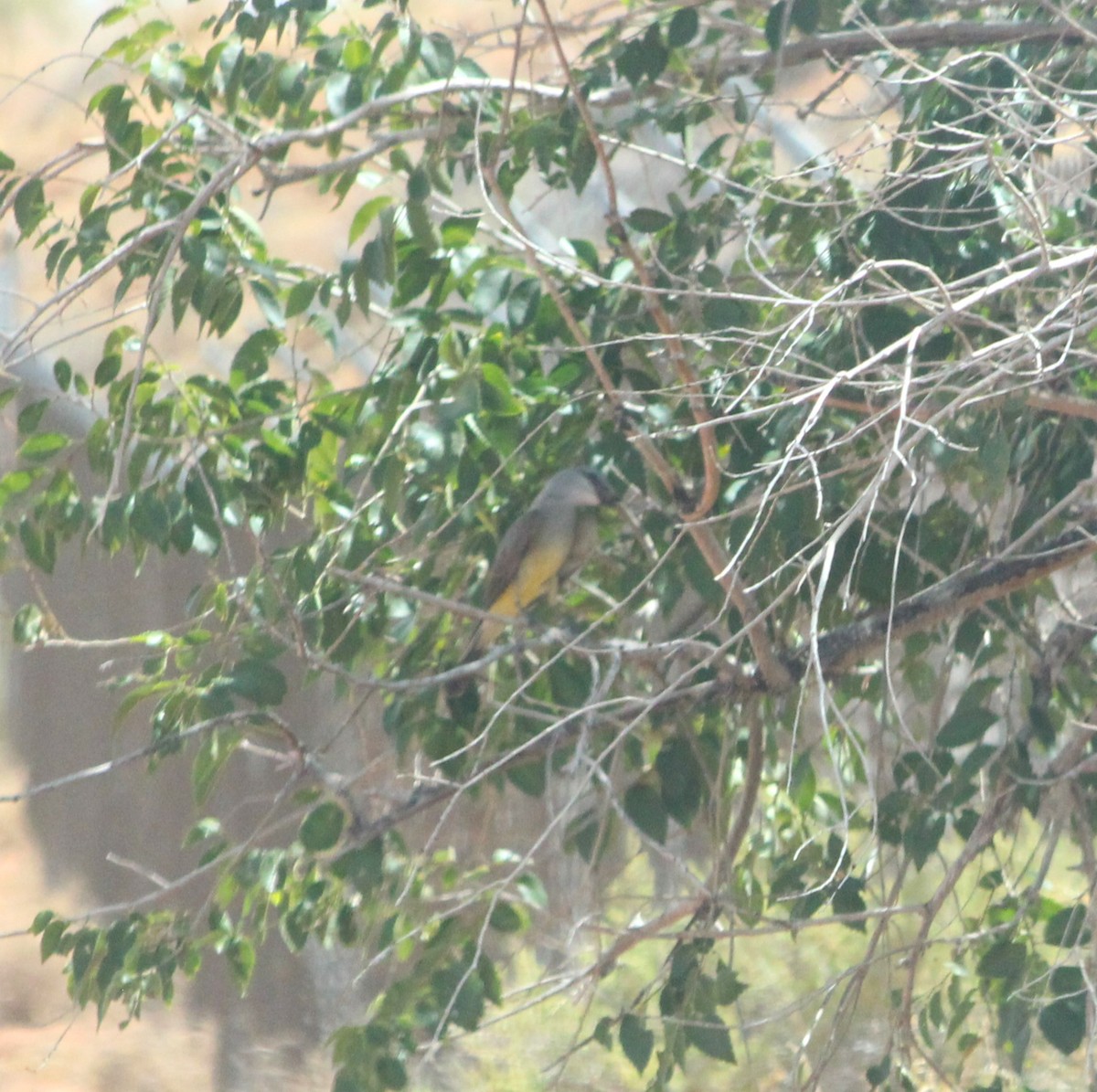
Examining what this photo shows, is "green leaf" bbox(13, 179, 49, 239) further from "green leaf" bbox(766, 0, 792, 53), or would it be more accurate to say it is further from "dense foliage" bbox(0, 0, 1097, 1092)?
"green leaf" bbox(766, 0, 792, 53)

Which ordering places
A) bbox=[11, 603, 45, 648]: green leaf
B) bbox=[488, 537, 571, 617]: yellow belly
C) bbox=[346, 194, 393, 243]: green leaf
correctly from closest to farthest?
bbox=[346, 194, 393, 243]: green leaf, bbox=[11, 603, 45, 648]: green leaf, bbox=[488, 537, 571, 617]: yellow belly

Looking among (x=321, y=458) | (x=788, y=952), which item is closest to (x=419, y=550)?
(x=321, y=458)

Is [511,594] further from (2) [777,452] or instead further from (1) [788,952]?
(1) [788,952]

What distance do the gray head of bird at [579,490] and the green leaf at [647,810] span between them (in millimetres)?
A: 749

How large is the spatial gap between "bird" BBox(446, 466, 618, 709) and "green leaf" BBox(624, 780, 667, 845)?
0.47 meters

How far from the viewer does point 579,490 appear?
3.46m

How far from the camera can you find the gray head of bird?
10.9ft

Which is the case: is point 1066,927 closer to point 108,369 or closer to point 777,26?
point 777,26

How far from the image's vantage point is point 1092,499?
285 cm

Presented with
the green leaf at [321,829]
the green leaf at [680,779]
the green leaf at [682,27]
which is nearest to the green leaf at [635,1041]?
the green leaf at [680,779]

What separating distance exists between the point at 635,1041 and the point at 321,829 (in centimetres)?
78

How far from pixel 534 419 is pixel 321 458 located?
478 mm

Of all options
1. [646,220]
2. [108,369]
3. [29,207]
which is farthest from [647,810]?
[29,207]

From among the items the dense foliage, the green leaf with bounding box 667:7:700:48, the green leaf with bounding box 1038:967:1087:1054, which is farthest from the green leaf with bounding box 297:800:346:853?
the green leaf with bounding box 667:7:700:48
